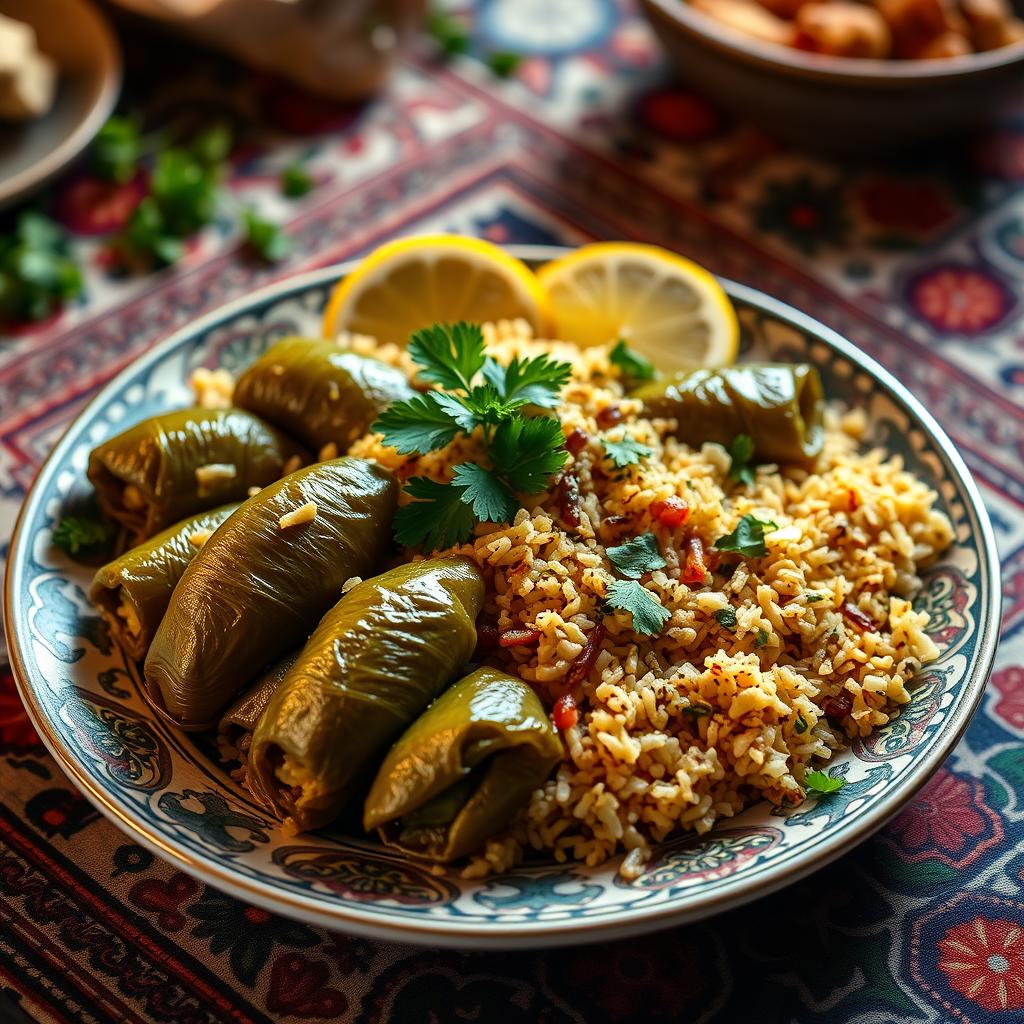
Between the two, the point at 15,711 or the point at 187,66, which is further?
the point at 187,66

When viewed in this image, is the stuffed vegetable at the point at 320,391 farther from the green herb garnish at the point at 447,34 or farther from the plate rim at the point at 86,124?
the green herb garnish at the point at 447,34

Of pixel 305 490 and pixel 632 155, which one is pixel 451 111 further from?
pixel 305 490

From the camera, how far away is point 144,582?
2.73 metres

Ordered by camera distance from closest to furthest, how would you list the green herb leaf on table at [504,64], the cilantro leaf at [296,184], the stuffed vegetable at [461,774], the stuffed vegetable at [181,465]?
the stuffed vegetable at [461,774], the stuffed vegetable at [181,465], the cilantro leaf at [296,184], the green herb leaf on table at [504,64]

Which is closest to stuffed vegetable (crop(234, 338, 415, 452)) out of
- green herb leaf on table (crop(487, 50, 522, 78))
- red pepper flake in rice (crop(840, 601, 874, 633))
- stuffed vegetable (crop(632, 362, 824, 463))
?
stuffed vegetable (crop(632, 362, 824, 463))

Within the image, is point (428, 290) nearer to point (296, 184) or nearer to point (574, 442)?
point (574, 442)

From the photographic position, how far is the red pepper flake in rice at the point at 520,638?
2588 mm

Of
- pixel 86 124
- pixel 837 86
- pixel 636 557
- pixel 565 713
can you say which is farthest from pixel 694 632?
pixel 86 124

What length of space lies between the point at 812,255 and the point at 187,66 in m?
2.89

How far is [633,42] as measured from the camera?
Answer: 5488 mm

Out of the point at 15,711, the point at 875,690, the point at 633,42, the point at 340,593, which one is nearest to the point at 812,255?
the point at 633,42

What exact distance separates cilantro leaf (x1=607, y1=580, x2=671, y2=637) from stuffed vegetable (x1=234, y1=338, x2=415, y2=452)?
2.71 feet

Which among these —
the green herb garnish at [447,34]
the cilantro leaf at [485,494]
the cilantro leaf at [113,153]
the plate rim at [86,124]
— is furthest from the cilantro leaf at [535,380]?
the green herb garnish at [447,34]

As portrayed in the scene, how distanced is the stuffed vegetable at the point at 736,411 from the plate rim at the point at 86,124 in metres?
2.52
